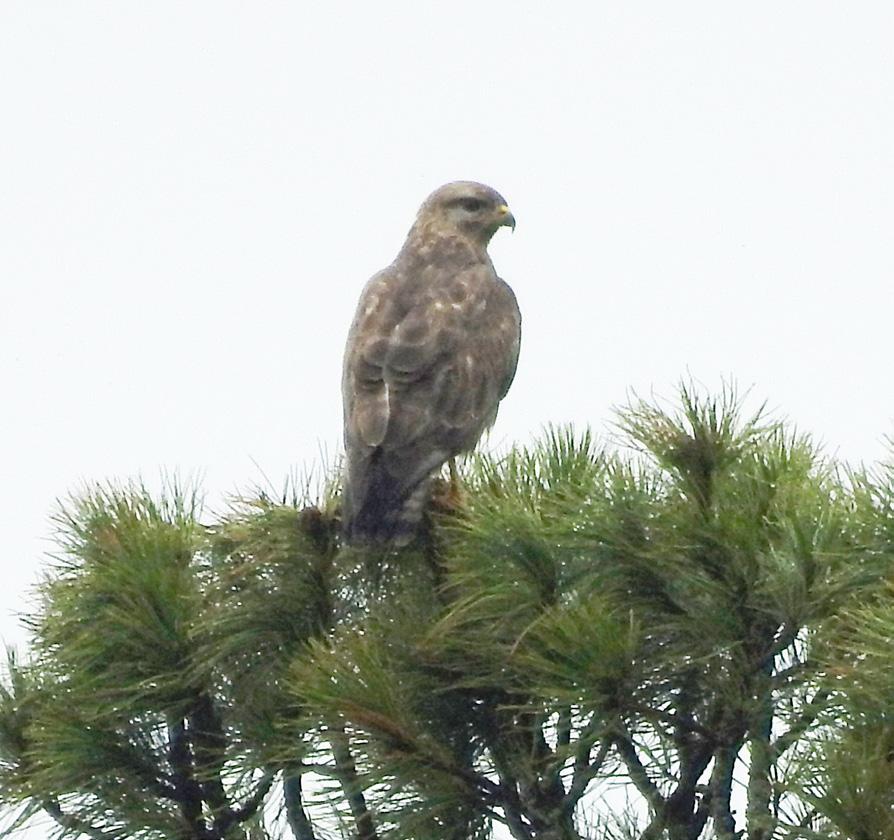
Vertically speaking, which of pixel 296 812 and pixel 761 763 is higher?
pixel 296 812

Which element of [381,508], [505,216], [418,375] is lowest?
[381,508]

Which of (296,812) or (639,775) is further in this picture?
(296,812)

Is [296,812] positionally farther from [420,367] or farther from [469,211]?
[469,211]

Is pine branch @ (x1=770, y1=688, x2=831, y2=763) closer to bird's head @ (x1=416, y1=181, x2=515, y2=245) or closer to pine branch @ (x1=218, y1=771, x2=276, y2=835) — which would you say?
pine branch @ (x1=218, y1=771, x2=276, y2=835)

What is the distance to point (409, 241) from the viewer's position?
10555 millimetres

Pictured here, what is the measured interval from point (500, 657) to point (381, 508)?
1097 millimetres

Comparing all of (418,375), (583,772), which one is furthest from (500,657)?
(418,375)

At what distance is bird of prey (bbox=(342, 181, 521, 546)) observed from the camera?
24.6ft

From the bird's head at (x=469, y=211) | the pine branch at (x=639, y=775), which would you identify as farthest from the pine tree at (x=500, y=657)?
the bird's head at (x=469, y=211)

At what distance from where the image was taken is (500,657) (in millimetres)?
5816

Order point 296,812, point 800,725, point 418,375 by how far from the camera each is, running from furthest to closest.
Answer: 1. point 418,375
2. point 296,812
3. point 800,725

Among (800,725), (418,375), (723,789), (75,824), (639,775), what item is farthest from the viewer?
(418,375)

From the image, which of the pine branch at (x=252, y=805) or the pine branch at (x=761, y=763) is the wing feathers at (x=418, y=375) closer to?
the pine branch at (x=252, y=805)

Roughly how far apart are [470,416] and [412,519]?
1.56 meters
